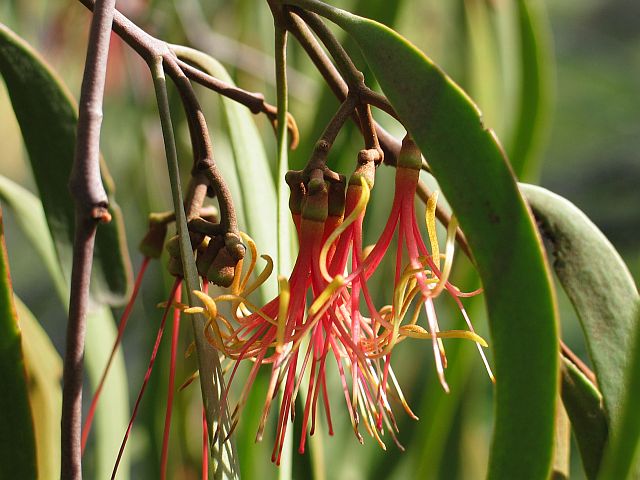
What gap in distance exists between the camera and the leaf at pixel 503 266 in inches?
11.1

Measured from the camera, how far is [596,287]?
43cm

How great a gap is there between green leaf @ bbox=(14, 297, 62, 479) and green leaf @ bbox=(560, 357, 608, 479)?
30 centimetres

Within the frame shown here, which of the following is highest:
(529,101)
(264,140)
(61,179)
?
(264,140)

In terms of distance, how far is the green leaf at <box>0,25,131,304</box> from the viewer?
51 cm

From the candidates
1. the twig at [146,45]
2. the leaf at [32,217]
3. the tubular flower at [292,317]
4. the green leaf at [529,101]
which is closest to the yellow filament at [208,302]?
the tubular flower at [292,317]

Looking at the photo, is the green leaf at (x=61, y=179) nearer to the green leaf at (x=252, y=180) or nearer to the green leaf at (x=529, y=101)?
the green leaf at (x=252, y=180)

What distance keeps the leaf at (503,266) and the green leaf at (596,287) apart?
13 centimetres

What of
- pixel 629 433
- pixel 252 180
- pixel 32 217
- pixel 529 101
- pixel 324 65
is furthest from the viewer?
pixel 529 101

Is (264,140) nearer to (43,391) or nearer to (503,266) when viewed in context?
(43,391)

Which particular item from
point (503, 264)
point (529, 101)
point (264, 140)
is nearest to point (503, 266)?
point (503, 264)

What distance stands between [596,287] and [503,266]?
16cm

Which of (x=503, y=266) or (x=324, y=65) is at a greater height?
(x=324, y=65)

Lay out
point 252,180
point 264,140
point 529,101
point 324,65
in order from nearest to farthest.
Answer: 1. point 324,65
2. point 252,180
3. point 529,101
4. point 264,140

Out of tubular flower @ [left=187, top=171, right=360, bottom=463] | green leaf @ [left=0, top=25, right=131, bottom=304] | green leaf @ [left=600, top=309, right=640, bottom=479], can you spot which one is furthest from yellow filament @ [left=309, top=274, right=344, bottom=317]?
green leaf @ [left=0, top=25, right=131, bottom=304]
